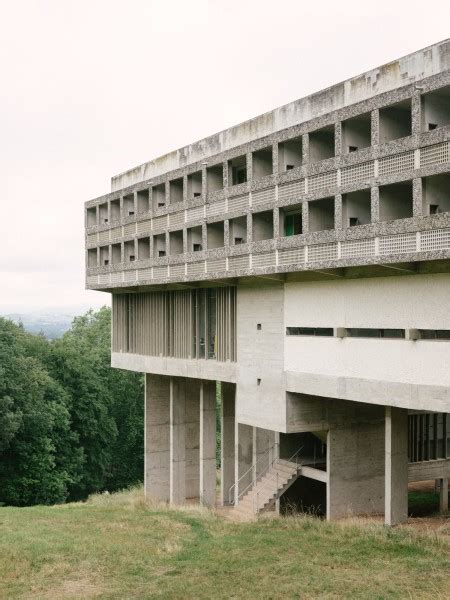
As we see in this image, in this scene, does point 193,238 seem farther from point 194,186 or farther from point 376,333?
point 376,333

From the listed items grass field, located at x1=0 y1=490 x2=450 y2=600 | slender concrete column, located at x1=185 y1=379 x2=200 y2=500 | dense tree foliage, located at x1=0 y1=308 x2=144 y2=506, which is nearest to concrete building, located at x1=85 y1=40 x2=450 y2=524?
slender concrete column, located at x1=185 y1=379 x2=200 y2=500

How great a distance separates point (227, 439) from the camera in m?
37.3

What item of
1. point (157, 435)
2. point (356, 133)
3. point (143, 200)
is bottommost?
point (157, 435)

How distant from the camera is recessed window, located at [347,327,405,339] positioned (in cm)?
2222

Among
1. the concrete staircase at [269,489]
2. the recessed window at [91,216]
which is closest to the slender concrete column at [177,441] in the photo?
the concrete staircase at [269,489]

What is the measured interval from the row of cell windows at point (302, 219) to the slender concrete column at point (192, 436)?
8.71m

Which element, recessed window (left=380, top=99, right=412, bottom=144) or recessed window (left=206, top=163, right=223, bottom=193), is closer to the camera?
recessed window (left=380, top=99, right=412, bottom=144)

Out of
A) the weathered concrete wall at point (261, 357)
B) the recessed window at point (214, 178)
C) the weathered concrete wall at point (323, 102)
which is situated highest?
the weathered concrete wall at point (323, 102)

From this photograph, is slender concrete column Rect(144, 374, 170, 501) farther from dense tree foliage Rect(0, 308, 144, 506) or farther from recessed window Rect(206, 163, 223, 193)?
dense tree foliage Rect(0, 308, 144, 506)

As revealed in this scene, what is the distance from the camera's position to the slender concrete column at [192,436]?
40.1 metres

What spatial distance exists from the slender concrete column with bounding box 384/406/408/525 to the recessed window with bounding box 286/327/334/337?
3.26m

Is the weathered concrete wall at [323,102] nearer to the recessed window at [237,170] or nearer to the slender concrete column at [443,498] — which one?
the recessed window at [237,170]

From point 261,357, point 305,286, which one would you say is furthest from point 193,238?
point 305,286

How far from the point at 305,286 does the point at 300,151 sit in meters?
4.82
